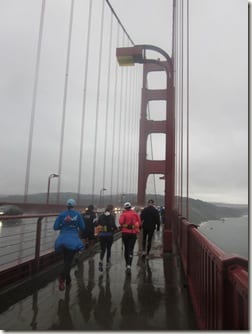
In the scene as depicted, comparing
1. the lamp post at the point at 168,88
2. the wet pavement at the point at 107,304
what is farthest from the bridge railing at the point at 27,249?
the lamp post at the point at 168,88

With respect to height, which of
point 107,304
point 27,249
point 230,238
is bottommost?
point 230,238

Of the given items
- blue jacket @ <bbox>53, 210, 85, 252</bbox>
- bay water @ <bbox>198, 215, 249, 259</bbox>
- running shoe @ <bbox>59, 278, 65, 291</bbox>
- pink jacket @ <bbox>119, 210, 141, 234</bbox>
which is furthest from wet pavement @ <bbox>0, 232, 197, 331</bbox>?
bay water @ <bbox>198, 215, 249, 259</bbox>

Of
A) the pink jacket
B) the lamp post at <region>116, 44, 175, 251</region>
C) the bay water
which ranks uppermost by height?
the lamp post at <region>116, 44, 175, 251</region>

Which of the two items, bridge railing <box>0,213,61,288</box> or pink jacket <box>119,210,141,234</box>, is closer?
bridge railing <box>0,213,61,288</box>

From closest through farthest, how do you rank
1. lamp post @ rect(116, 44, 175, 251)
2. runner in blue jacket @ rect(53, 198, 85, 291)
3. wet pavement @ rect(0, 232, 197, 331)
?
wet pavement @ rect(0, 232, 197, 331)
runner in blue jacket @ rect(53, 198, 85, 291)
lamp post @ rect(116, 44, 175, 251)

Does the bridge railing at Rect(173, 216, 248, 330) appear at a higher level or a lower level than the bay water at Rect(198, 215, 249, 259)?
higher

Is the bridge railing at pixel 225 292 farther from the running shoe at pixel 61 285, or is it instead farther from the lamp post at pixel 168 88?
the lamp post at pixel 168 88

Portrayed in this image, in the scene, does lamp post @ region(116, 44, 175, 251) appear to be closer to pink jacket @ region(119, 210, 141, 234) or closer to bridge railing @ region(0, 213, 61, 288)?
pink jacket @ region(119, 210, 141, 234)

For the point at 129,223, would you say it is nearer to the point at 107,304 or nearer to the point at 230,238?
the point at 107,304

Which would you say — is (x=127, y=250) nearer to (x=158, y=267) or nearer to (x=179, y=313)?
(x=158, y=267)

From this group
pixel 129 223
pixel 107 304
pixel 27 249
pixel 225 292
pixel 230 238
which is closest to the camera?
pixel 225 292

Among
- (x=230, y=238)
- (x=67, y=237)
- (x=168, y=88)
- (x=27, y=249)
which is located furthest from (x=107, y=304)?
(x=230, y=238)
